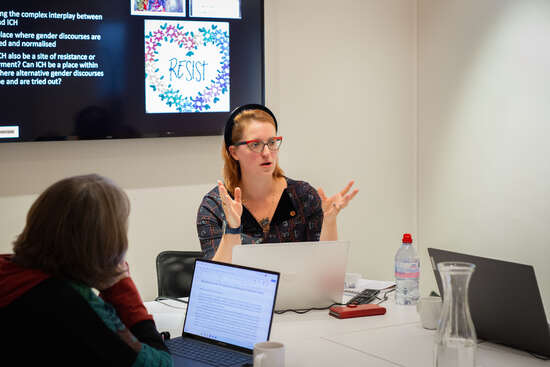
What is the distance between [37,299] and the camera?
4.18 feet

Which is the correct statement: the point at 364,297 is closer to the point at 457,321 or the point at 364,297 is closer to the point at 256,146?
the point at 256,146

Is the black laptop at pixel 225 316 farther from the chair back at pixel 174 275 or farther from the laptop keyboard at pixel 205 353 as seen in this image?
the chair back at pixel 174 275

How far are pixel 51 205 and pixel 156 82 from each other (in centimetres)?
213

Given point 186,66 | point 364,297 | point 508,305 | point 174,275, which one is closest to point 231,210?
point 174,275

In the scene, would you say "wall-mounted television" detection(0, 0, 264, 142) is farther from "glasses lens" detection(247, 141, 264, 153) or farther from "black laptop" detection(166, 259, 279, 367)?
"black laptop" detection(166, 259, 279, 367)

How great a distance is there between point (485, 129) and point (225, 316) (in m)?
2.33

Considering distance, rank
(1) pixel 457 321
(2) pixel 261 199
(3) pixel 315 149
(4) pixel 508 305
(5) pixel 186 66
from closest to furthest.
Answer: (1) pixel 457 321 < (4) pixel 508 305 < (2) pixel 261 199 < (5) pixel 186 66 < (3) pixel 315 149

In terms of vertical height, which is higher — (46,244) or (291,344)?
(46,244)

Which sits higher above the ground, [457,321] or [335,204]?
[335,204]

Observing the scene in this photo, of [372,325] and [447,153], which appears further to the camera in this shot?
[447,153]

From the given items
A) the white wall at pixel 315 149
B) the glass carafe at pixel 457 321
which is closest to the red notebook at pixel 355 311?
the glass carafe at pixel 457 321

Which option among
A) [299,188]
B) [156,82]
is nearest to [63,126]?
[156,82]

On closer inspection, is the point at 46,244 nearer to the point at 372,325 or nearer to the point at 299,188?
the point at 372,325

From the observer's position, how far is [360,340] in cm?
187
